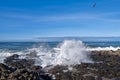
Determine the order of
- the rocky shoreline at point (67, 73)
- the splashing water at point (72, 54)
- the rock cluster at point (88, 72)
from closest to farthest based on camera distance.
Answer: the rocky shoreline at point (67, 73) < the rock cluster at point (88, 72) < the splashing water at point (72, 54)

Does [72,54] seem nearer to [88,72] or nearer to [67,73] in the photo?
[88,72]

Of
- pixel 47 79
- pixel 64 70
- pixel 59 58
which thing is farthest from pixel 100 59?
pixel 47 79

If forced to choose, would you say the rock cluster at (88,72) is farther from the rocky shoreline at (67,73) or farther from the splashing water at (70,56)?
the splashing water at (70,56)

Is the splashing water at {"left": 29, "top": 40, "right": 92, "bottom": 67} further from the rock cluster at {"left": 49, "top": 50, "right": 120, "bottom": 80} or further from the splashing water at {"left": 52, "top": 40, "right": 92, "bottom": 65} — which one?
the rock cluster at {"left": 49, "top": 50, "right": 120, "bottom": 80}

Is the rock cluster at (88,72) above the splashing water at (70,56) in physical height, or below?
below

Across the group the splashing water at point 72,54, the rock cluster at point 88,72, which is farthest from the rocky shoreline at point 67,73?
the splashing water at point 72,54

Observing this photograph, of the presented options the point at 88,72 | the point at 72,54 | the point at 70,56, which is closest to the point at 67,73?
the point at 88,72

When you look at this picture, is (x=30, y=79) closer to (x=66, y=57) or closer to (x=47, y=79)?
(x=47, y=79)

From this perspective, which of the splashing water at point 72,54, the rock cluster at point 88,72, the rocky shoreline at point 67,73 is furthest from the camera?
the splashing water at point 72,54

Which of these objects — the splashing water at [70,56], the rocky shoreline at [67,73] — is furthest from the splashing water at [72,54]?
the rocky shoreline at [67,73]

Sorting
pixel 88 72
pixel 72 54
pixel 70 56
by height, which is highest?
pixel 72 54

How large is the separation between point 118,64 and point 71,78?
629 cm

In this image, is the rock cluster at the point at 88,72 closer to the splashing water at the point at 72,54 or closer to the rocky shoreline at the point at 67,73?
the rocky shoreline at the point at 67,73

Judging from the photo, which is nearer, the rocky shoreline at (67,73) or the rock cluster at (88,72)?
the rocky shoreline at (67,73)
